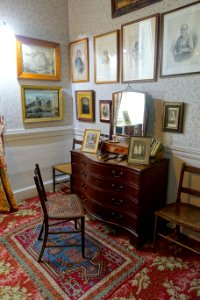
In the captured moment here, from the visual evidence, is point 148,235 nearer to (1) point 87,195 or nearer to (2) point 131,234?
(2) point 131,234

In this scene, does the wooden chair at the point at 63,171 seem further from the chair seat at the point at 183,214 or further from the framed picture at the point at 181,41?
the framed picture at the point at 181,41

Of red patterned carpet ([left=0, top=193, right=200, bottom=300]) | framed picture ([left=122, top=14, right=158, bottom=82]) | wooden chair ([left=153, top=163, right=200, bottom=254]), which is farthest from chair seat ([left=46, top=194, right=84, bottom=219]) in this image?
framed picture ([left=122, top=14, right=158, bottom=82])

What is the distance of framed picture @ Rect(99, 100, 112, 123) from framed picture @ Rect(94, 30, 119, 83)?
0.91 feet

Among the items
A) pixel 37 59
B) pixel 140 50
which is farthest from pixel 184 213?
pixel 37 59

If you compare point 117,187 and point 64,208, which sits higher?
point 117,187

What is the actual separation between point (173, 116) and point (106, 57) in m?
1.23

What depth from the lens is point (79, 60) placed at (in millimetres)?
3340

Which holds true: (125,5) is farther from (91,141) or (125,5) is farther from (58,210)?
(58,210)

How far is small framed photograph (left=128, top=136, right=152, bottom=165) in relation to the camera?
2.24 m

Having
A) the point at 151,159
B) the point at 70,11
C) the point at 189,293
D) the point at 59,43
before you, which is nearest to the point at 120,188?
the point at 151,159

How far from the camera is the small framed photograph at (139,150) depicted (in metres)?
2.24

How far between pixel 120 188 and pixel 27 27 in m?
2.44

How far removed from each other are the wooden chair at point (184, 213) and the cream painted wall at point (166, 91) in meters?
0.13

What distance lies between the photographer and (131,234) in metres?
2.28
